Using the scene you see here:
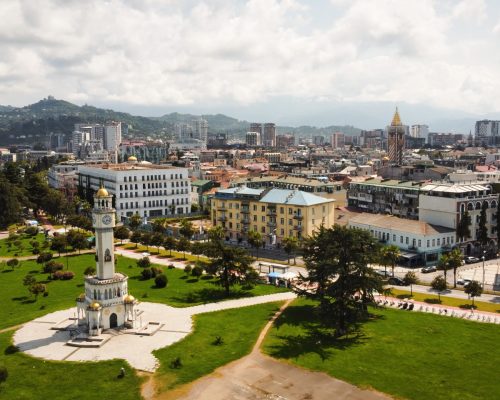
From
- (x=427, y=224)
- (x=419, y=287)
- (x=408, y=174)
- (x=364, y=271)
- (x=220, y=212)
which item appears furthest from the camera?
(x=408, y=174)

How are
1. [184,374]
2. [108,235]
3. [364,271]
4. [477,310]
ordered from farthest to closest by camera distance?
1. [477,310]
2. [108,235]
3. [364,271]
4. [184,374]

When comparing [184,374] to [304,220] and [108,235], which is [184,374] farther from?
[304,220]

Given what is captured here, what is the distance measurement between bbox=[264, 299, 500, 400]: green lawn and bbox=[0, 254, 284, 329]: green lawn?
43.0 ft

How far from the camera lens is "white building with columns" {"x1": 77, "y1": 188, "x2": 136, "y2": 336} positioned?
184ft

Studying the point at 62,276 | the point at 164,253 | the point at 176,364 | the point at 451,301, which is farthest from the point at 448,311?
the point at 62,276

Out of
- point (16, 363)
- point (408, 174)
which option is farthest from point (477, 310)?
point (408, 174)

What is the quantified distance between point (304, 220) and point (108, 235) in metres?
47.5

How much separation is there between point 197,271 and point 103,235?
2339 cm

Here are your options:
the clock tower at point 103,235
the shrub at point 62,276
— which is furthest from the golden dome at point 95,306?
the shrub at point 62,276

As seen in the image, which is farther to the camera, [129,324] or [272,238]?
[272,238]

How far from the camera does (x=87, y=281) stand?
57.2 metres

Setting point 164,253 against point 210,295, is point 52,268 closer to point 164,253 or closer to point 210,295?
point 164,253

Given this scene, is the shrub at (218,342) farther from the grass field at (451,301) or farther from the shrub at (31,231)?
the shrub at (31,231)

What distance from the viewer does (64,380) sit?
44.4 m
